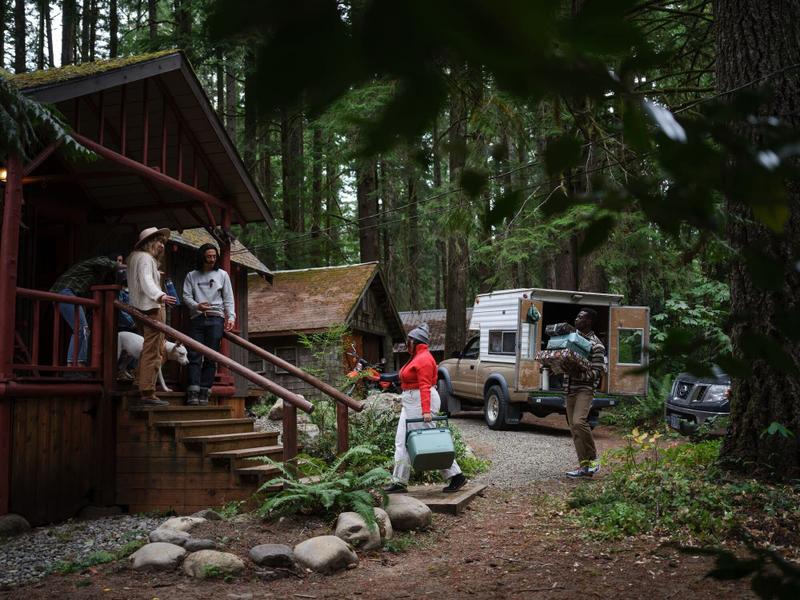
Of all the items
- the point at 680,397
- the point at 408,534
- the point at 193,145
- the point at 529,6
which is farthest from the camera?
the point at 680,397

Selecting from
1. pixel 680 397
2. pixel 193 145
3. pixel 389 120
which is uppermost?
pixel 193 145

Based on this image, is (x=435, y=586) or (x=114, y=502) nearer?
(x=435, y=586)

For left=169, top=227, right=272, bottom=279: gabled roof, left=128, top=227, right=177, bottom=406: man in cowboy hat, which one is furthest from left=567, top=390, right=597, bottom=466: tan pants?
left=169, top=227, right=272, bottom=279: gabled roof

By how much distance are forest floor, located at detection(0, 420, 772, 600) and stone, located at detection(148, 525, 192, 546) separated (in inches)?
9.1

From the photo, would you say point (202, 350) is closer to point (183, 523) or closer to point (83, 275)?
point (83, 275)

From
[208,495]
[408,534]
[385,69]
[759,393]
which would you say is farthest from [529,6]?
[208,495]

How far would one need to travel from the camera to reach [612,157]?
26.7 feet

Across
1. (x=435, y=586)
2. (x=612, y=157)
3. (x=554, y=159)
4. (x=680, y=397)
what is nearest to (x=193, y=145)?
(x=612, y=157)

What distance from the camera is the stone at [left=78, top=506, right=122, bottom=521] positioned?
8352 millimetres

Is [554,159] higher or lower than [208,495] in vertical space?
higher

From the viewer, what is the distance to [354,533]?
21.2 feet

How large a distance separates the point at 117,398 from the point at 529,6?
878 cm

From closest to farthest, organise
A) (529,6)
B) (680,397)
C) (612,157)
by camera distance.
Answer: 1. (529,6)
2. (612,157)
3. (680,397)

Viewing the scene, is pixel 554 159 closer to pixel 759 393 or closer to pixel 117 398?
pixel 759 393
